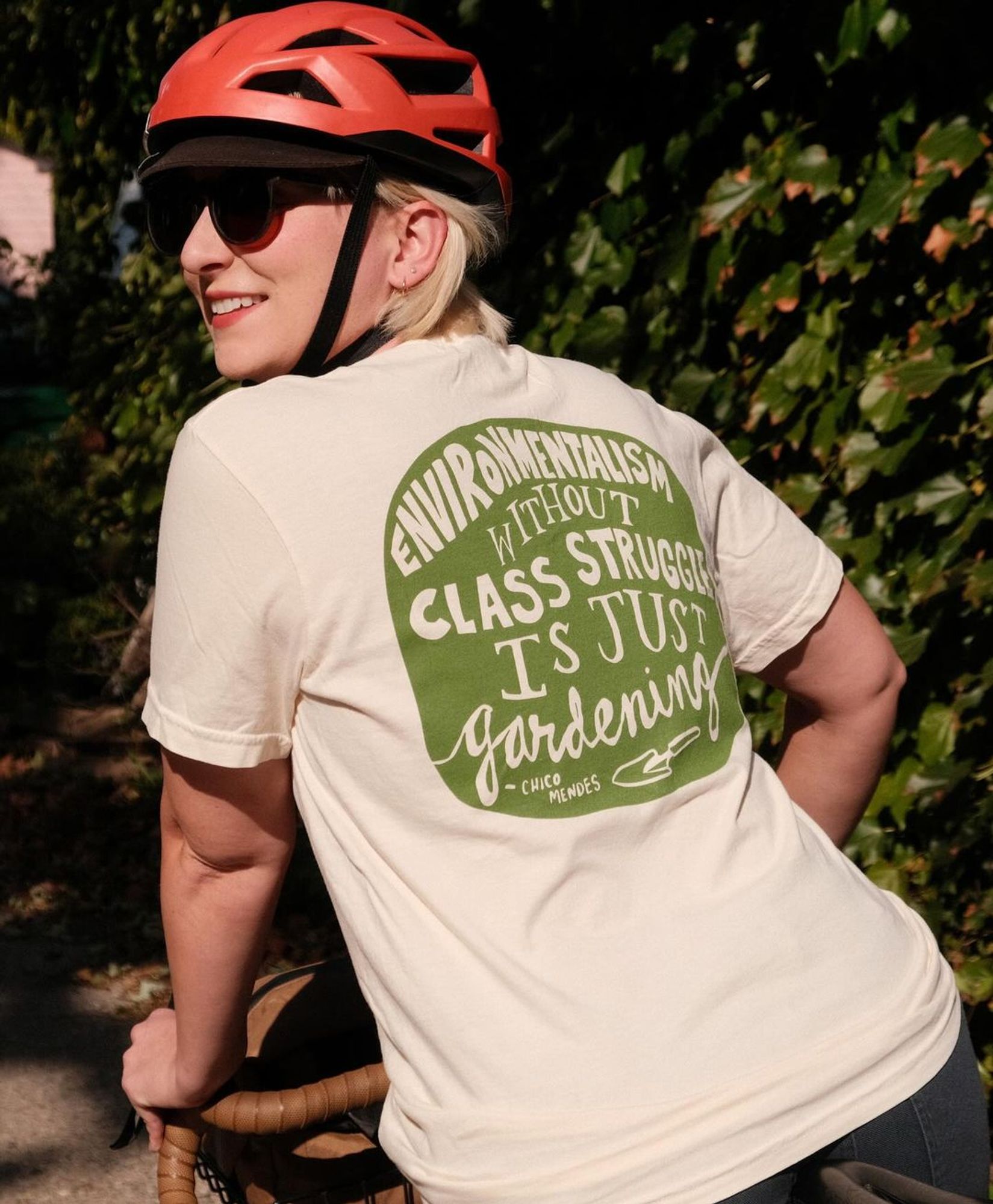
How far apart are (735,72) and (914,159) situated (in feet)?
1.71

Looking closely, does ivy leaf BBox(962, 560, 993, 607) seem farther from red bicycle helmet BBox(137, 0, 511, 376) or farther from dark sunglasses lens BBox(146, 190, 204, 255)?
dark sunglasses lens BBox(146, 190, 204, 255)

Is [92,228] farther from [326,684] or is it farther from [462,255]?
[326,684]

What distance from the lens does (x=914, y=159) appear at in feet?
8.71

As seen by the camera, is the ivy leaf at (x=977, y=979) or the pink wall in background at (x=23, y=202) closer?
the ivy leaf at (x=977, y=979)

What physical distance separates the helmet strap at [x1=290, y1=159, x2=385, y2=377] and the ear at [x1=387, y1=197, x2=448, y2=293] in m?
0.05

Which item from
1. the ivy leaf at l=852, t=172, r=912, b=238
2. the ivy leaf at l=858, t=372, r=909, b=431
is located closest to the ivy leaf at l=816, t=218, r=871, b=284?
the ivy leaf at l=852, t=172, r=912, b=238

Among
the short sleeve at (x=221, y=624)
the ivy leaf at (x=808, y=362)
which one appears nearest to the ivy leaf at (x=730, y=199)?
the ivy leaf at (x=808, y=362)

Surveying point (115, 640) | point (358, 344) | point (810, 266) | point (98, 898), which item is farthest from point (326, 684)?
point (115, 640)

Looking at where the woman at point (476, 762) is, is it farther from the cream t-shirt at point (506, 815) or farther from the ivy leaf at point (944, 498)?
the ivy leaf at point (944, 498)

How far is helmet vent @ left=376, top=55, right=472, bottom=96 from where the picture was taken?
1617 mm

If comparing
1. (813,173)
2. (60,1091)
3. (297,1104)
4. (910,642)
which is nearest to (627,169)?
(813,173)

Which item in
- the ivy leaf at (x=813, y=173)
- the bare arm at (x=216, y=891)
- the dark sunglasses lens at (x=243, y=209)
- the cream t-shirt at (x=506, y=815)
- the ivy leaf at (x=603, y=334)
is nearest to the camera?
the cream t-shirt at (x=506, y=815)

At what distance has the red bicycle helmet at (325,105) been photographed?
146 centimetres

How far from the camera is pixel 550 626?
49.8 inches
